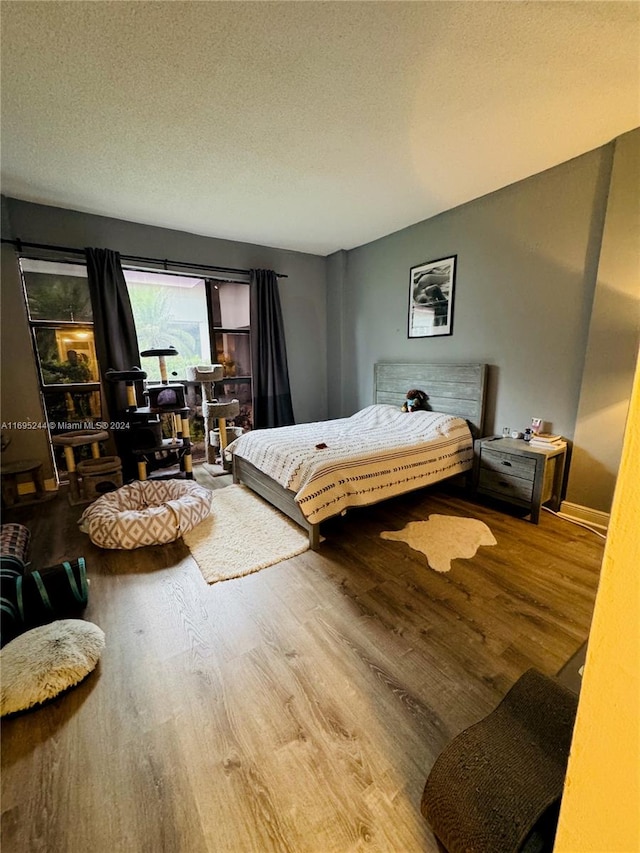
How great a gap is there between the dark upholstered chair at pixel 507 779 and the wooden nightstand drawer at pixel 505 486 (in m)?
1.81

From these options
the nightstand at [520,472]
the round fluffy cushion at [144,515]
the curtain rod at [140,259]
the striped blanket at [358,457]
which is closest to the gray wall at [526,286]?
the nightstand at [520,472]

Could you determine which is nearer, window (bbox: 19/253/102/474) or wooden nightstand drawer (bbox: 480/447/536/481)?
wooden nightstand drawer (bbox: 480/447/536/481)

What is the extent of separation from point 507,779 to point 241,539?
6.18 ft

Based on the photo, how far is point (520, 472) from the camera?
2.61 meters

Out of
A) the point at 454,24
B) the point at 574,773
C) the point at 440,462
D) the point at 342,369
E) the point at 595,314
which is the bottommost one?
the point at 440,462

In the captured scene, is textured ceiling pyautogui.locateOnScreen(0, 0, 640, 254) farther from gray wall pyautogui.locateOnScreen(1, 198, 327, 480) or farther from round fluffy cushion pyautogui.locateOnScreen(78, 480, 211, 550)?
round fluffy cushion pyautogui.locateOnScreen(78, 480, 211, 550)

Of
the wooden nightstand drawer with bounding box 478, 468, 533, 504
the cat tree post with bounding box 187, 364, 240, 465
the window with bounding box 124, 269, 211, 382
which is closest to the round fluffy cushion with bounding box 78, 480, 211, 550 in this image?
the cat tree post with bounding box 187, 364, 240, 465

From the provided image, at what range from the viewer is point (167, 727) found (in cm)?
122

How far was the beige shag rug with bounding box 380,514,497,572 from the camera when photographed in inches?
87.0

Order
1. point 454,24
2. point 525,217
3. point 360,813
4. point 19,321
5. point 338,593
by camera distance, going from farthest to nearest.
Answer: point 19,321 < point 525,217 < point 338,593 < point 454,24 < point 360,813

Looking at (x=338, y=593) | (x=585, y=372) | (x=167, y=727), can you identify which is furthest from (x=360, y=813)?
(x=585, y=372)

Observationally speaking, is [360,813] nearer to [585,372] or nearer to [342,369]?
[585,372]

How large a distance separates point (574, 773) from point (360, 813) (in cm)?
80

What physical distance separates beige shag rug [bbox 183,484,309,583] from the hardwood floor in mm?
92
